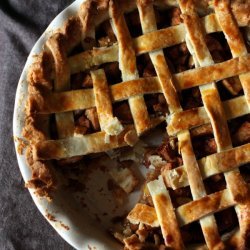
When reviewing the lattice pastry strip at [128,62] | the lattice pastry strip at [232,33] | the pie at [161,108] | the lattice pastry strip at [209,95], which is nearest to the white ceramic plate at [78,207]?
the pie at [161,108]

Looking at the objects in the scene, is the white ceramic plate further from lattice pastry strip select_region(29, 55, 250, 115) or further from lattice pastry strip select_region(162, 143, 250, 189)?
lattice pastry strip select_region(162, 143, 250, 189)

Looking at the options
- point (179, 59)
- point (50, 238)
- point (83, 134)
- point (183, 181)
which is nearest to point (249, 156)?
point (183, 181)

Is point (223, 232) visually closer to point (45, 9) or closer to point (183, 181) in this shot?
point (183, 181)

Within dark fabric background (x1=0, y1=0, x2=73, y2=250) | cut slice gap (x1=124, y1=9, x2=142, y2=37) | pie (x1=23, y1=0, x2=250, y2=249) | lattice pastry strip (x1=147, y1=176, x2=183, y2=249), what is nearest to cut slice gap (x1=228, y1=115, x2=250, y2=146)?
pie (x1=23, y1=0, x2=250, y2=249)

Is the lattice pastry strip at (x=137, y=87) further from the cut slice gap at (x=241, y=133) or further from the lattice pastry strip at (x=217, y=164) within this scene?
the lattice pastry strip at (x=217, y=164)

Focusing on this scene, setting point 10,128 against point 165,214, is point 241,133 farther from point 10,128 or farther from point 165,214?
point 10,128

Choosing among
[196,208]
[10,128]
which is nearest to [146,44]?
[196,208]
